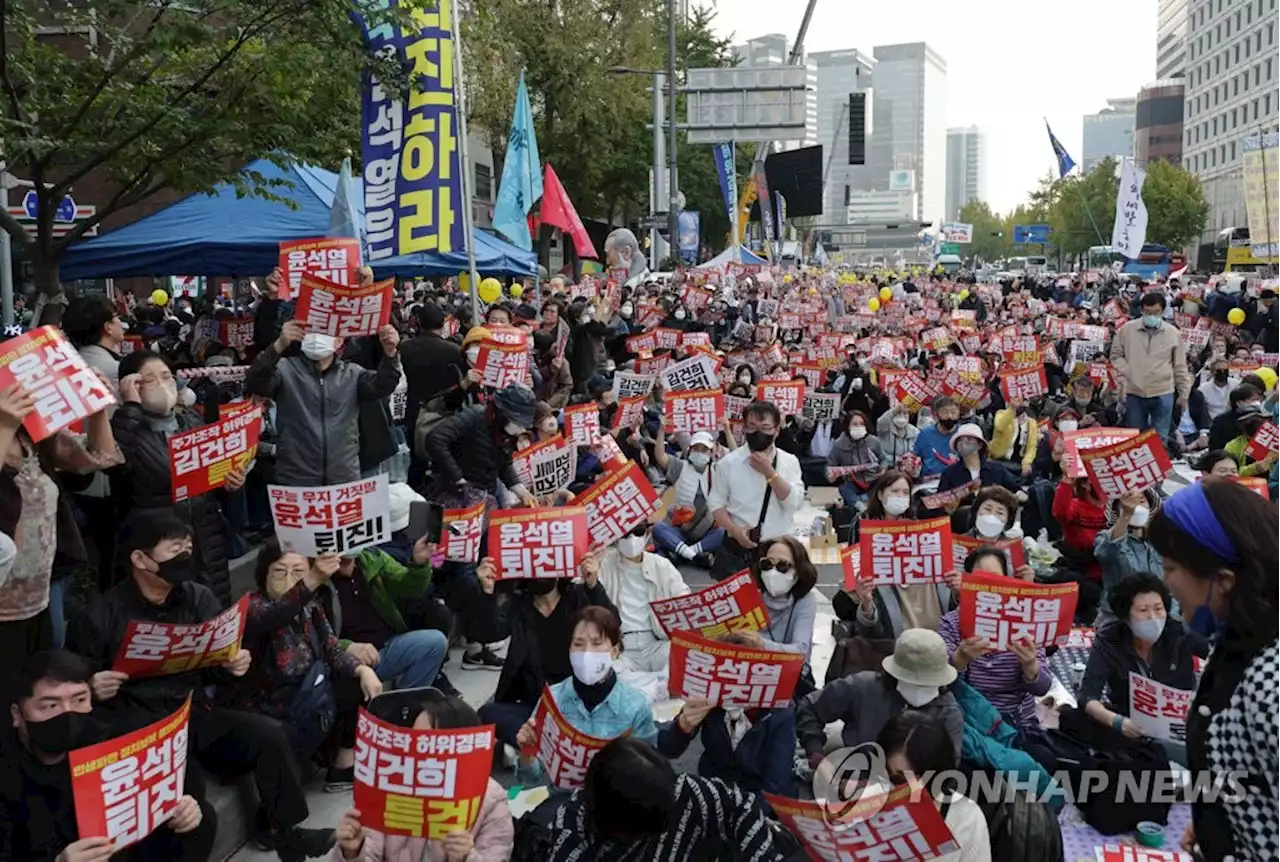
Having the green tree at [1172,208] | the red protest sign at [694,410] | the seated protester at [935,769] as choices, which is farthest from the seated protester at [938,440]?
the green tree at [1172,208]

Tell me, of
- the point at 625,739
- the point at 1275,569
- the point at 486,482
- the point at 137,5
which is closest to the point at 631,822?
the point at 625,739

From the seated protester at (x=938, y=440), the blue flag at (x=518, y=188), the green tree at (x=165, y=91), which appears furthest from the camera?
the blue flag at (x=518, y=188)

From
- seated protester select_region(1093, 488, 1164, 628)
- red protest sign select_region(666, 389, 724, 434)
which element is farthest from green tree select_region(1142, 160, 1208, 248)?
seated protester select_region(1093, 488, 1164, 628)

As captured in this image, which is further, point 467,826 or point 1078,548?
point 1078,548

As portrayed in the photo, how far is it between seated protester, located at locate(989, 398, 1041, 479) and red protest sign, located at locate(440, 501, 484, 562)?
20.1 feet

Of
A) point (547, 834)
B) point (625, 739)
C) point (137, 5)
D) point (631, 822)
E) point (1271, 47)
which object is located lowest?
point (547, 834)

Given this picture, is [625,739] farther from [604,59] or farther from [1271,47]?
[1271,47]

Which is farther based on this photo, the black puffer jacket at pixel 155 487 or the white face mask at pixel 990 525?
the white face mask at pixel 990 525

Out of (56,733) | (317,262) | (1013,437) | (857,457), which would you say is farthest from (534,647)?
(1013,437)

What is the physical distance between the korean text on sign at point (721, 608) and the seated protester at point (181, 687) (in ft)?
5.45

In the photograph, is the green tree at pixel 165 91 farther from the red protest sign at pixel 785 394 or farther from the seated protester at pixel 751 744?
the seated protester at pixel 751 744

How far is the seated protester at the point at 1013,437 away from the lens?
11.1 m

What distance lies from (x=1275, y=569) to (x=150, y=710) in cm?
369

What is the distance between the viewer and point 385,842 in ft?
12.8
